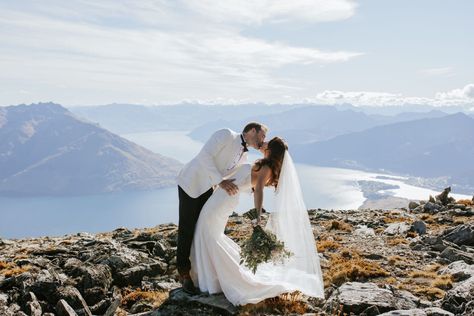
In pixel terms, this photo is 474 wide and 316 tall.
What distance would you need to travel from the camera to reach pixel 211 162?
33.7 feet

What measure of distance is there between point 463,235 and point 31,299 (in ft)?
58.6

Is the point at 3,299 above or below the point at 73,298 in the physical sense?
above

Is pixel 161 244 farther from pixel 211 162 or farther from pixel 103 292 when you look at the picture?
pixel 211 162

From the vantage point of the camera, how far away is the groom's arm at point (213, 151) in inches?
400

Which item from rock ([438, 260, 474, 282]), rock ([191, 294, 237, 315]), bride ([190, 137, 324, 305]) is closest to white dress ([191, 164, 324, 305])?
bride ([190, 137, 324, 305])

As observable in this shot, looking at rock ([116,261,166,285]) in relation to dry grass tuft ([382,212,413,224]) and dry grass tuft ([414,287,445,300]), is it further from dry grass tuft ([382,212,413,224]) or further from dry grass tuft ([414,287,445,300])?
dry grass tuft ([382,212,413,224])

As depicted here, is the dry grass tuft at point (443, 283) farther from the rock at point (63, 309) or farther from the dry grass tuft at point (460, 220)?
the dry grass tuft at point (460, 220)

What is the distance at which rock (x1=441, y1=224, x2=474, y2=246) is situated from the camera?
62.4 feet

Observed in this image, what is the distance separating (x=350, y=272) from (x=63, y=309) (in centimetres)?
848

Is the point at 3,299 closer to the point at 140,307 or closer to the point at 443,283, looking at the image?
the point at 140,307

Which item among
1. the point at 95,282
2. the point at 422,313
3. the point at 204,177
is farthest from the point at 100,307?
the point at 422,313

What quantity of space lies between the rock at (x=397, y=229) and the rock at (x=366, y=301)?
42.4ft

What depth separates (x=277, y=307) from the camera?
32.5 feet

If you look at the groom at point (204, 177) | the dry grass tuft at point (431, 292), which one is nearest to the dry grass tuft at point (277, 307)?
the groom at point (204, 177)
